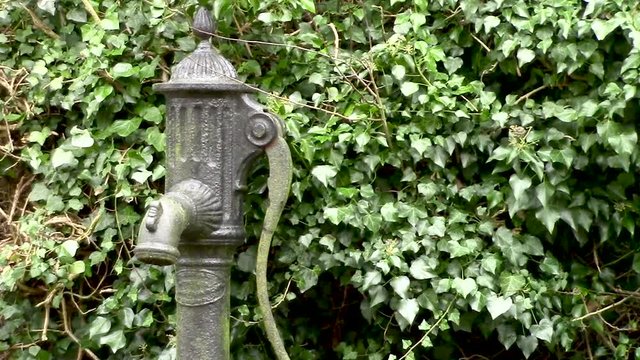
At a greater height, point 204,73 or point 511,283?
point 204,73

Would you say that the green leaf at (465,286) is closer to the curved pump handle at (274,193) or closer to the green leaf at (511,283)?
the green leaf at (511,283)

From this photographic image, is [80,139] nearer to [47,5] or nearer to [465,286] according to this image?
[47,5]

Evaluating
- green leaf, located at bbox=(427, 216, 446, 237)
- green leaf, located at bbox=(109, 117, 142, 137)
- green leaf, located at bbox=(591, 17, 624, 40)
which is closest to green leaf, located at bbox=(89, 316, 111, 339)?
green leaf, located at bbox=(109, 117, 142, 137)

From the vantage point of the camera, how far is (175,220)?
60.1 inches

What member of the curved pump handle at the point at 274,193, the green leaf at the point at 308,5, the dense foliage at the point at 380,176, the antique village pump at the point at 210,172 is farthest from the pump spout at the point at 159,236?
the green leaf at the point at 308,5

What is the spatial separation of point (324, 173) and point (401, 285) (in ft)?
1.04

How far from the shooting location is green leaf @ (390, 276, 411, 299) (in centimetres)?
223

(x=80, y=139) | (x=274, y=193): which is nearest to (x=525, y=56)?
(x=274, y=193)

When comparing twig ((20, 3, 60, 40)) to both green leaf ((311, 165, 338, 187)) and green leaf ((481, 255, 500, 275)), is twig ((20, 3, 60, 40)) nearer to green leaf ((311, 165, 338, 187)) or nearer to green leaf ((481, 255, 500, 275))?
green leaf ((311, 165, 338, 187))

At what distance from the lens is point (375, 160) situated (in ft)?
7.68

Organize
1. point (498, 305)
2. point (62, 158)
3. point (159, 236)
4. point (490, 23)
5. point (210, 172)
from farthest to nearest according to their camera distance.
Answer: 1. point (62, 158)
2. point (490, 23)
3. point (498, 305)
4. point (210, 172)
5. point (159, 236)

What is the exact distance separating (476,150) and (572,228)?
1.00 feet

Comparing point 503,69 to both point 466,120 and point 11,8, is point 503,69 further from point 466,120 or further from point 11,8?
point 11,8

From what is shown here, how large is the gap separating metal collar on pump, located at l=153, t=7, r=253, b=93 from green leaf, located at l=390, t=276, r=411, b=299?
71cm
